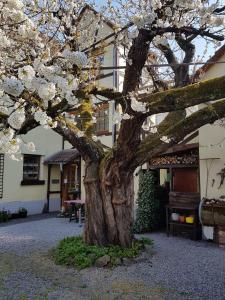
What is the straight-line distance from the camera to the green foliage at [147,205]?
36.2 feet

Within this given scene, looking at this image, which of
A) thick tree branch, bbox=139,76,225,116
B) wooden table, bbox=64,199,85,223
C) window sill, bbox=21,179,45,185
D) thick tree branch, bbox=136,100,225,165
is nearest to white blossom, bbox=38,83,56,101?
thick tree branch, bbox=139,76,225,116

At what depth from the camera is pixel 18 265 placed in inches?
286

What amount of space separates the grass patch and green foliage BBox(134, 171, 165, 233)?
293cm

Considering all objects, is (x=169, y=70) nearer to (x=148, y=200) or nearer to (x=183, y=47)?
(x=183, y=47)

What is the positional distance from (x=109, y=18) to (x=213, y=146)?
4.64 metres

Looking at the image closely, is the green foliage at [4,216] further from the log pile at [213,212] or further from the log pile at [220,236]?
the log pile at [220,236]

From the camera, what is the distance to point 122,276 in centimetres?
654

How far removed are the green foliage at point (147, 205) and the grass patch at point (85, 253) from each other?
9.60 ft

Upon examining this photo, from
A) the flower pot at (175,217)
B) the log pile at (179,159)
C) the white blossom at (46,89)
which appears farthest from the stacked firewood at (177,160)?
the white blossom at (46,89)

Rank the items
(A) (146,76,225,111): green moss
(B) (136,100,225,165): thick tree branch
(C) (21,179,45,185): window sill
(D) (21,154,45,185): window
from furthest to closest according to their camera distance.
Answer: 1. (D) (21,154,45,185): window
2. (C) (21,179,45,185): window sill
3. (B) (136,100,225,165): thick tree branch
4. (A) (146,76,225,111): green moss

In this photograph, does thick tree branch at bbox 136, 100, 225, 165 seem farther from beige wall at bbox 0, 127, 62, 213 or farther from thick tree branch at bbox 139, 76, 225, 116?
beige wall at bbox 0, 127, 62, 213

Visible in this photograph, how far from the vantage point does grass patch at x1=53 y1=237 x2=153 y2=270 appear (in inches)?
284

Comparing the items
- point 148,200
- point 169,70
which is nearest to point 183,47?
point 169,70

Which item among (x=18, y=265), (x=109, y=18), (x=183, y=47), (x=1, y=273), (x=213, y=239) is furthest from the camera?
(x=213, y=239)
